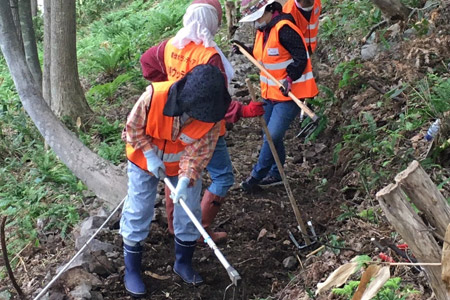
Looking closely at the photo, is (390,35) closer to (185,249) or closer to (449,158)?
(449,158)

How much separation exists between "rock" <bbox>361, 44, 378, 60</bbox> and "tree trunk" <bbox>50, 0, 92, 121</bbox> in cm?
433

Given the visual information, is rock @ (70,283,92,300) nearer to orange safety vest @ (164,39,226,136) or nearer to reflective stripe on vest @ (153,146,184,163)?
reflective stripe on vest @ (153,146,184,163)

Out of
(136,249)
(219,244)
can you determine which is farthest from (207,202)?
(136,249)

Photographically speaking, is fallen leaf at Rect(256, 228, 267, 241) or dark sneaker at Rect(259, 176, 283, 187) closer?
fallen leaf at Rect(256, 228, 267, 241)

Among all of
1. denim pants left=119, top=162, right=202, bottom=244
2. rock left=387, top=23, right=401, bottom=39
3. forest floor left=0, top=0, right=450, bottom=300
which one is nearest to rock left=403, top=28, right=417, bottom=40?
rock left=387, top=23, right=401, bottom=39

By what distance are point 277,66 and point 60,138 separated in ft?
9.65

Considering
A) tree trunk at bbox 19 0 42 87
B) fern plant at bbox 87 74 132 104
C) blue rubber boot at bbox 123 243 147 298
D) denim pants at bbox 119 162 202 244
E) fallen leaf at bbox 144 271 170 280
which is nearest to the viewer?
denim pants at bbox 119 162 202 244

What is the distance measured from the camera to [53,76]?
25.2 ft

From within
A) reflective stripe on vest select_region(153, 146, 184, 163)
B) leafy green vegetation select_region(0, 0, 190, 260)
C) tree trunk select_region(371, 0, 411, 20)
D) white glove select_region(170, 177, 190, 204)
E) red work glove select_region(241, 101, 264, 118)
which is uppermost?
tree trunk select_region(371, 0, 411, 20)

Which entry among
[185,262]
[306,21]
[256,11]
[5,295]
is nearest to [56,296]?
[5,295]

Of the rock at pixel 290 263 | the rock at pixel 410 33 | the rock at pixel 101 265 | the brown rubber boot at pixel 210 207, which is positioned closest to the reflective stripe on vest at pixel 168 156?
the brown rubber boot at pixel 210 207

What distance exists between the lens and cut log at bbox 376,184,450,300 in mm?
2160

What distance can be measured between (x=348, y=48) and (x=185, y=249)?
197 inches

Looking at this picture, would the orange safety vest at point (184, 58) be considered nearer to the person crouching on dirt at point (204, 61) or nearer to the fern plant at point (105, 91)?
the person crouching on dirt at point (204, 61)
